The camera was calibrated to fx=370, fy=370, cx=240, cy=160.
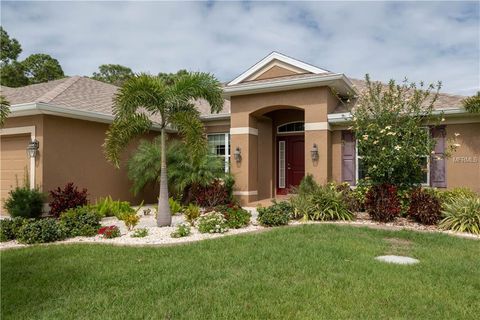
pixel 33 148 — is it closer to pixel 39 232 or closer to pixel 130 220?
pixel 39 232

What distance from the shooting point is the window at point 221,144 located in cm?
1534

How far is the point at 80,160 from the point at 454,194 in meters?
12.2

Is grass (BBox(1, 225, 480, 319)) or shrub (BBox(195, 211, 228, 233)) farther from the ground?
shrub (BBox(195, 211, 228, 233))

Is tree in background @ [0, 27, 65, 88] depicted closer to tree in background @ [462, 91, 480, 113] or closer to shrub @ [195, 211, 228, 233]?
shrub @ [195, 211, 228, 233]

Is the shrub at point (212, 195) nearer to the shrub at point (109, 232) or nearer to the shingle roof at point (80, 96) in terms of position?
the shingle roof at point (80, 96)

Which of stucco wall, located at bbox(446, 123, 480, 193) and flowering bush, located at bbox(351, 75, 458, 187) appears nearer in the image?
flowering bush, located at bbox(351, 75, 458, 187)

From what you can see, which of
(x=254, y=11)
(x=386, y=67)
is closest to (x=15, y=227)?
(x=254, y=11)

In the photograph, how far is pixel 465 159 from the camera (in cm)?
1181

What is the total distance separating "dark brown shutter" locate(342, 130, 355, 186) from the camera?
1329 centimetres

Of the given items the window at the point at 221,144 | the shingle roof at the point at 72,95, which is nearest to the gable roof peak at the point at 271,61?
the shingle roof at the point at 72,95

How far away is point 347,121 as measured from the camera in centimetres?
1248

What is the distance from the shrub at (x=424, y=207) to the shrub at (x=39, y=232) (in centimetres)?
885

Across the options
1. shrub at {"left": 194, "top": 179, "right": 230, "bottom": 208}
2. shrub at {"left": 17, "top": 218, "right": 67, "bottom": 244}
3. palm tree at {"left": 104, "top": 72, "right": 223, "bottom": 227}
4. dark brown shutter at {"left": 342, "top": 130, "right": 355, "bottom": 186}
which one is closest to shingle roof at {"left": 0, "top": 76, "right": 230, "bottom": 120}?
palm tree at {"left": 104, "top": 72, "right": 223, "bottom": 227}

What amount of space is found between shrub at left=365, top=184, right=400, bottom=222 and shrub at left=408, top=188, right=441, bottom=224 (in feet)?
1.29
